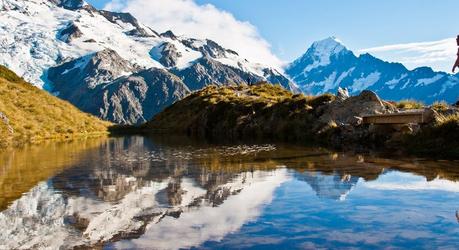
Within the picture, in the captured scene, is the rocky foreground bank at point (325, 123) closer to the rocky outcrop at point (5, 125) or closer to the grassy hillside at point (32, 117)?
the grassy hillside at point (32, 117)

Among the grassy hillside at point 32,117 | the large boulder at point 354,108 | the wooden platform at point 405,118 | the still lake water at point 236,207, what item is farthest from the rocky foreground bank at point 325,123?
the grassy hillside at point 32,117

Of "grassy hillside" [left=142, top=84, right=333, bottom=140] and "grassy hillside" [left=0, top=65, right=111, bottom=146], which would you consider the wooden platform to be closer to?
"grassy hillside" [left=142, top=84, right=333, bottom=140]

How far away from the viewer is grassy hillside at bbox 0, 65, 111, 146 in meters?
48.5

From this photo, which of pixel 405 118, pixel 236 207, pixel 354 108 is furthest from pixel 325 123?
pixel 236 207

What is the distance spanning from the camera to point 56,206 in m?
12.0

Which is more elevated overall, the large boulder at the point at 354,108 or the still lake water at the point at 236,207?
the large boulder at the point at 354,108

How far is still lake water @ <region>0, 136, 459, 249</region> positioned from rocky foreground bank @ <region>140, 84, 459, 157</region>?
5.05 meters

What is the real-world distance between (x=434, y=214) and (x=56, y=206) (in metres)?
8.46

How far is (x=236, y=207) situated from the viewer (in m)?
11.6

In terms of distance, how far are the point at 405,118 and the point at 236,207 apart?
61.0ft

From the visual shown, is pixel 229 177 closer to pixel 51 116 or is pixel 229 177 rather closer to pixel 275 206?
pixel 275 206

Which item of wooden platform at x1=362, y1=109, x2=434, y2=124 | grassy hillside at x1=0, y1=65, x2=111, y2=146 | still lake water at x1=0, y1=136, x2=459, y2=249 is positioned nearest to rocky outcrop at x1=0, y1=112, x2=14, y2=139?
grassy hillside at x1=0, y1=65, x2=111, y2=146

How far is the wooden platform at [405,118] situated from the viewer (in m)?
25.8

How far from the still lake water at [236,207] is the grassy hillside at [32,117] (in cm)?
2934
